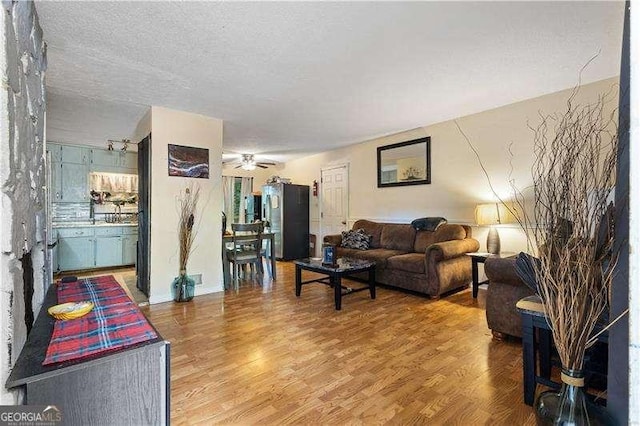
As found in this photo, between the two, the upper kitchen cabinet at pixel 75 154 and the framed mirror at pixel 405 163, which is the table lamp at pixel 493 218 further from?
the upper kitchen cabinet at pixel 75 154

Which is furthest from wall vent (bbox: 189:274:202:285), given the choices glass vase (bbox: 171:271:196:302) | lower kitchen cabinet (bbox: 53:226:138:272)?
lower kitchen cabinet (bbox: 53:226:138:272)

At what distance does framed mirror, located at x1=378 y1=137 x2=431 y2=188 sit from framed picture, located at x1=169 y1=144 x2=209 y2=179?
3.04m

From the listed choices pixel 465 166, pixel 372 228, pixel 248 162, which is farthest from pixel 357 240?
pixel 248 162

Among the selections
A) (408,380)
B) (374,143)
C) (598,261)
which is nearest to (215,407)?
(408,380)

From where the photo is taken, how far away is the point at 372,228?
5211mm

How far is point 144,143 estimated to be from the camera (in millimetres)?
4023

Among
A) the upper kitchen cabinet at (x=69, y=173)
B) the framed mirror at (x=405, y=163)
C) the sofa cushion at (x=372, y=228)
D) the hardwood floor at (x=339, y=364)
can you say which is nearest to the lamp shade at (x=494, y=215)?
the hardwood floor at (x=339, y=364)

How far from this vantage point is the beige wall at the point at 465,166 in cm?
366

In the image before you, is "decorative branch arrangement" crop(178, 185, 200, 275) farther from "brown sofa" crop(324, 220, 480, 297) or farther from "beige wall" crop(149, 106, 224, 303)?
"brown sofa" crop(324, 220, 480, 297)

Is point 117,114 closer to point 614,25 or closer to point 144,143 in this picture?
point 144,143

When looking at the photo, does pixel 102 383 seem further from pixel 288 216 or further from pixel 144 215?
pixel 288 216

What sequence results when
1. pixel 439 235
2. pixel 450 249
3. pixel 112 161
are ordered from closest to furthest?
1. pixel 450 249
2. pixel 439 235
3. pixel 112 161

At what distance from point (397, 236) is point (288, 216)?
2.83 m

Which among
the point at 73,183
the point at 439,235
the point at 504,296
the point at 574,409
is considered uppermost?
the point at 73,183
